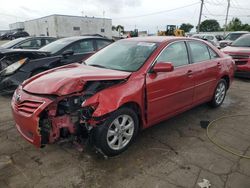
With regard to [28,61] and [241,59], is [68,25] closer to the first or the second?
[241,59]

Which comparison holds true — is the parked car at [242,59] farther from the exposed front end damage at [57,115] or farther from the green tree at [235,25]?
the green tree at [235,25]

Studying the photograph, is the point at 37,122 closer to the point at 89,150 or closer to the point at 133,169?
the point at 89,150

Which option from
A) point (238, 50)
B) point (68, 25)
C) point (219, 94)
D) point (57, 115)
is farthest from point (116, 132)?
point (68, 25)

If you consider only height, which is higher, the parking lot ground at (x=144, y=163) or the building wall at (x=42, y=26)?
the building wall at (x=42, y=26)

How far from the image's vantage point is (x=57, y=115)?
301 cm

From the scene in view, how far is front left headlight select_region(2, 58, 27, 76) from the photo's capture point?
593 centimetres

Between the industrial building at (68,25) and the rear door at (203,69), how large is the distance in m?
32.8

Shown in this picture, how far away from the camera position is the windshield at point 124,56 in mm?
3677

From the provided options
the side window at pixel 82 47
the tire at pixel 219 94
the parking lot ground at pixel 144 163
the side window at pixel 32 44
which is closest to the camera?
Answer: the parking lot ground at pixel 144 163

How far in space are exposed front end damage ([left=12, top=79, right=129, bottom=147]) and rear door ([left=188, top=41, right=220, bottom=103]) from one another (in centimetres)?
195

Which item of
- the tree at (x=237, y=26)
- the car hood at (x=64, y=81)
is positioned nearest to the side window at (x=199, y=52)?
the car hood at (x=64, y=81)

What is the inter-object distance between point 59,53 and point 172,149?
428cm

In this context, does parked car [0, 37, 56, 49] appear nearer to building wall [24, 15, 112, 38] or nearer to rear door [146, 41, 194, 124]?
rear door [146, 41, 194, 124]

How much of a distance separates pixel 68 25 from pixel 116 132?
36.2 meters
